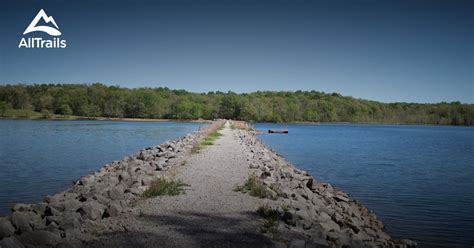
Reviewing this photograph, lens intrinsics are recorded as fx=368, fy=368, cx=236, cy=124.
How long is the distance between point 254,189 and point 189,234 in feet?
10.9

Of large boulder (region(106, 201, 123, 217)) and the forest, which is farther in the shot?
the forest

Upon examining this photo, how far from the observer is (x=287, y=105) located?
137m

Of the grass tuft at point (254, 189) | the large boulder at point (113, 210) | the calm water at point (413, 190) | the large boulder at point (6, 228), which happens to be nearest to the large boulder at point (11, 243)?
the large boulder at point (6, 228)

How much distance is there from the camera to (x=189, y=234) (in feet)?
19.9

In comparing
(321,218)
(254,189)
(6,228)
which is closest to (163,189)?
(254,189)

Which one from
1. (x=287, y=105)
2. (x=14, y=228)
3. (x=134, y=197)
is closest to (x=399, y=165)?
(x=134, y=197)

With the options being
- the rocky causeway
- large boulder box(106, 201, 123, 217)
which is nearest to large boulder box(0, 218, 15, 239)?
the rocky causeway

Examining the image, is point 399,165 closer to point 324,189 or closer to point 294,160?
point 294,160

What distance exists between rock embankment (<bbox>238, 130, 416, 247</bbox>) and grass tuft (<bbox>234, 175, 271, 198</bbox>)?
0.21 m

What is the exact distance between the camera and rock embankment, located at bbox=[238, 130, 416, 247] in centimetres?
629

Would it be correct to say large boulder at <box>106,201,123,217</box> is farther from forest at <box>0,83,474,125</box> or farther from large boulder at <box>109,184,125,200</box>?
forest at <box>0,83,474,125</box>

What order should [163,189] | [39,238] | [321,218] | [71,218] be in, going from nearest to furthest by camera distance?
[39,238] < [71,218] < [321,218] < [163,189]

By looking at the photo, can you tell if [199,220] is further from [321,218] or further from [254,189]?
[321,218]

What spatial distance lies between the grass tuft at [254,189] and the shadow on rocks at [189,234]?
1869 mm
